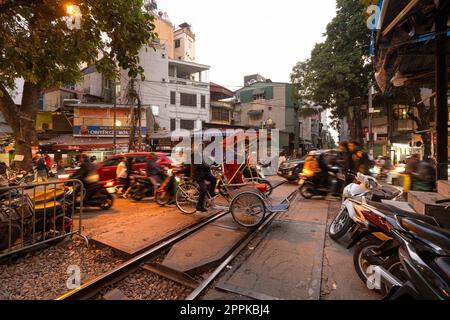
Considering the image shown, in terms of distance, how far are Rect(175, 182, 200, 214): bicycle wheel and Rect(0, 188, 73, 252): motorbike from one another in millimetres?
2575

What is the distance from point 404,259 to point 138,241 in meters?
3.97

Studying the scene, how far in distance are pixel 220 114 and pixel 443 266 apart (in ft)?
100

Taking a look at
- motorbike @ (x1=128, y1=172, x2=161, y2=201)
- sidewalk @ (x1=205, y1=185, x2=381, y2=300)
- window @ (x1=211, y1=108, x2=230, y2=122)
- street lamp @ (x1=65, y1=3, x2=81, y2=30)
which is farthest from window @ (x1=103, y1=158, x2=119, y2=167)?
window @ (x1=211, y1=108, x2=230, y2=122)

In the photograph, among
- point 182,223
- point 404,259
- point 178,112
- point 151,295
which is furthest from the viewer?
point 178,112

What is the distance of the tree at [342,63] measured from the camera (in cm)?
1927

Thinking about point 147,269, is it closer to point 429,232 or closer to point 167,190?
point 429,232

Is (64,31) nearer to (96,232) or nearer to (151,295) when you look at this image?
(96,232)

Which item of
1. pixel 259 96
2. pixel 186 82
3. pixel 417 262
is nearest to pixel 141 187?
pixel 417 262

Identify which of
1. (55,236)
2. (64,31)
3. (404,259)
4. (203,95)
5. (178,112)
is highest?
(203,95)

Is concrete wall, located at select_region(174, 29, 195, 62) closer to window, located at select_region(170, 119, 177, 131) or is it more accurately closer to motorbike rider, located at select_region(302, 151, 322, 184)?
window, located at select_region(170, 119, 177, 131)

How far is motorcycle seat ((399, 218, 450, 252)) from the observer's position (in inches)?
76.0

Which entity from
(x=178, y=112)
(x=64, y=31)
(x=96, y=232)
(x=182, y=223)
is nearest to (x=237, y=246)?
(x=182, y=223)

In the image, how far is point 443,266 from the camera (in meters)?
1.76

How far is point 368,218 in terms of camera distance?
3.14 metres
